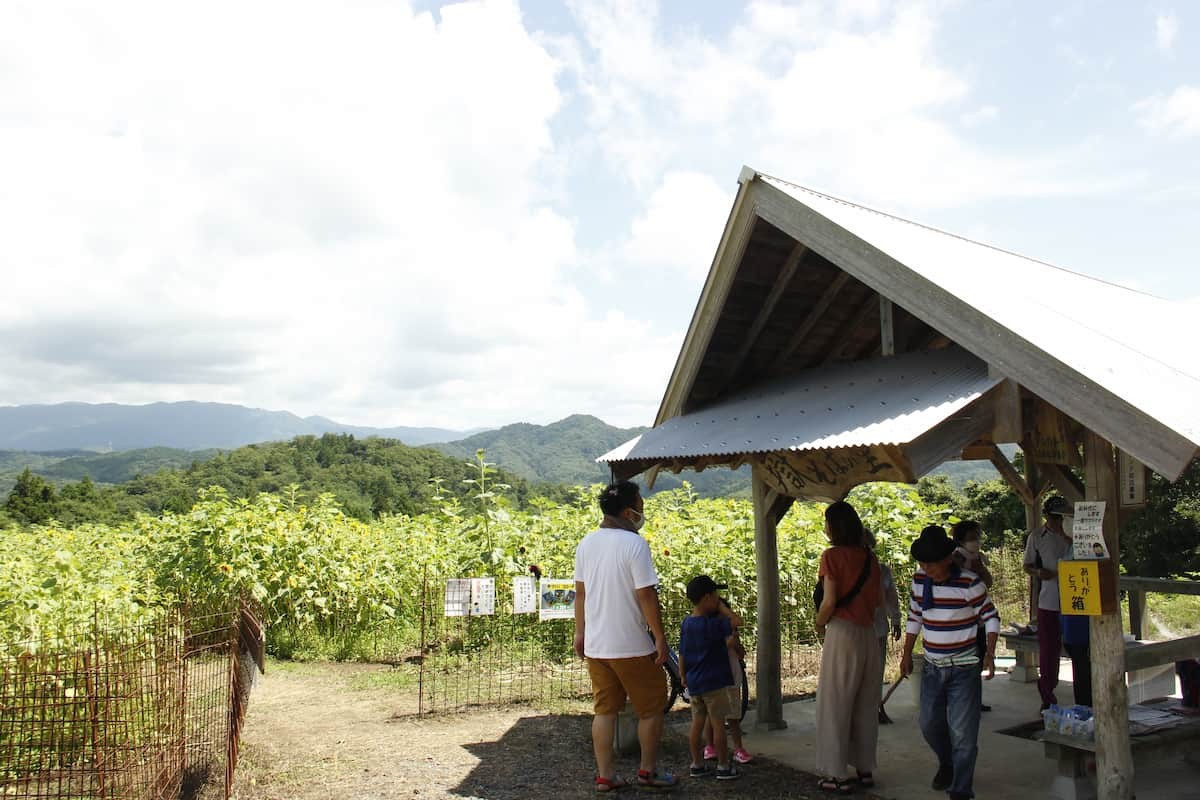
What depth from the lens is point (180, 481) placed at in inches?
1622

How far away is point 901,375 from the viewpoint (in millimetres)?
5434

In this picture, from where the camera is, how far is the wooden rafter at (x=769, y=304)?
612cm

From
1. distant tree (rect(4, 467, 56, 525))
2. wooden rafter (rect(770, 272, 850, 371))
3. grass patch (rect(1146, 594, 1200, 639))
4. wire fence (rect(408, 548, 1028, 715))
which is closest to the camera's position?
wooden rafter (rect(770, 272, 850, 371))

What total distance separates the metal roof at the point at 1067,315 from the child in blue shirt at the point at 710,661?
2.25 metres

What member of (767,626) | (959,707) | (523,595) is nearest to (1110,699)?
(959,707)

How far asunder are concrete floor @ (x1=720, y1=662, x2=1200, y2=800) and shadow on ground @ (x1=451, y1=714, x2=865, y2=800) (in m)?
0.37

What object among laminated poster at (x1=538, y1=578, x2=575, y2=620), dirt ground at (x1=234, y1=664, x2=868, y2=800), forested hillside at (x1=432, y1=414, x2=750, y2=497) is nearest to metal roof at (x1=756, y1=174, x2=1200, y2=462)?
dirt ground at (x1=234, y1=664, x2=868, y2=800)

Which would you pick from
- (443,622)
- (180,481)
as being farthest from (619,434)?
(443,622)

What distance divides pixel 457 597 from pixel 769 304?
12.8ft

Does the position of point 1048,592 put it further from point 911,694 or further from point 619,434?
point 619,434

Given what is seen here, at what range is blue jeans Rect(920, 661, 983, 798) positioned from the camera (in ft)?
15.1

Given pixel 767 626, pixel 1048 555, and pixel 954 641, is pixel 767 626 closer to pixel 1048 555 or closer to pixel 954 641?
pixel 954 641

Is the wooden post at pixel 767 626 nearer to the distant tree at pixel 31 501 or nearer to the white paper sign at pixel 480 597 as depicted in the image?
the white paper sign at pixel 480 597

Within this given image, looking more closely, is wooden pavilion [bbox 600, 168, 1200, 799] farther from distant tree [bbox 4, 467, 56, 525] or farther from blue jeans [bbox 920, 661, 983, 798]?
distant tree [bbox 4, 467, 56, 525]
